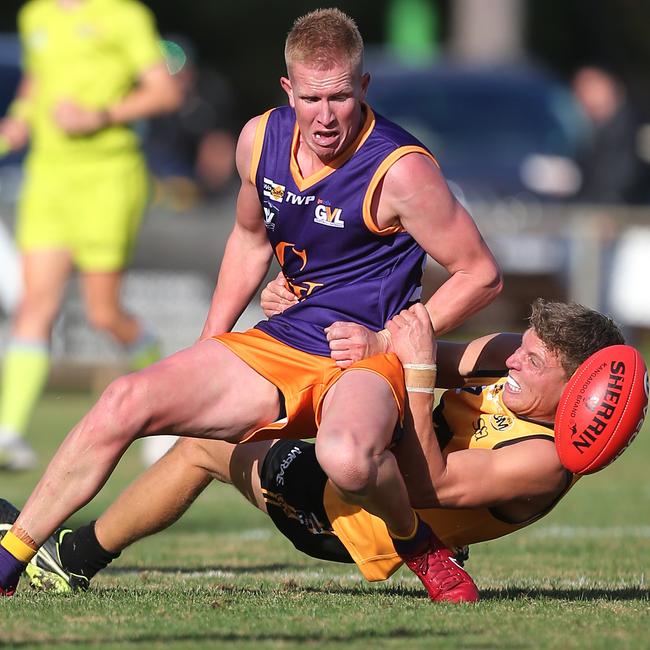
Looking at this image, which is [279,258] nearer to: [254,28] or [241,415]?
[241,415]

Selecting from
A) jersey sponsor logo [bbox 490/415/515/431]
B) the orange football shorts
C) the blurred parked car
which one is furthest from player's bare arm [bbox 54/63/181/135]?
the blurred parked car

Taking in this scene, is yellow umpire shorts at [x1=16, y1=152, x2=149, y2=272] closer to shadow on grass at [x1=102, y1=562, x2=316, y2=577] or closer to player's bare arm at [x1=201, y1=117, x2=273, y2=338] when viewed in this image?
shadow on grass at [x1=102, y1=562, x2=316, y2=577]

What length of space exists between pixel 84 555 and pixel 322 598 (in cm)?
85

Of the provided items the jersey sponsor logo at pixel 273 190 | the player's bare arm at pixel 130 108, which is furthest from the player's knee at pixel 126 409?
the player's bare arm at pixel 130 108

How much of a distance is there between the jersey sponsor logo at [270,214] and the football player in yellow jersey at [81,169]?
401cm

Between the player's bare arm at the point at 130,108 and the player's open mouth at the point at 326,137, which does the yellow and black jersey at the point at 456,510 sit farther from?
the player's bare arm at the point at 130,108

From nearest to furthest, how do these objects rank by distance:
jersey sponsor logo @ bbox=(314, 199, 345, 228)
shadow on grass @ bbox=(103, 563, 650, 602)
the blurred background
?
jersey sponsor logo @ bbox=(314, 199, 345, 228) < shadow on grass @ bbox=(103, 563, 650, 602) < the blurred background

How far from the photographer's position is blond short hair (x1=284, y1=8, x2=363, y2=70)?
5441 millimetres

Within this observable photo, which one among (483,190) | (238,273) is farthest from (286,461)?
(483,190)

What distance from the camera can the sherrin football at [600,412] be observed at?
5332 mm

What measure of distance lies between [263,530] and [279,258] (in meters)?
2.81

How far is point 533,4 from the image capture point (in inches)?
1176

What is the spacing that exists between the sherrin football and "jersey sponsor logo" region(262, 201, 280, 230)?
1.15 meters

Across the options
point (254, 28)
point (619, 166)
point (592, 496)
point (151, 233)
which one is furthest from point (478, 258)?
point (254, 28)
